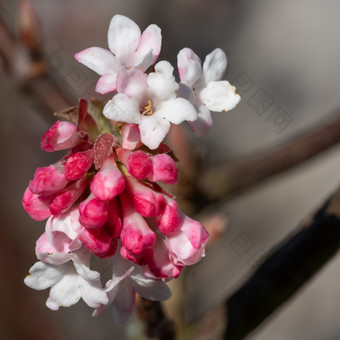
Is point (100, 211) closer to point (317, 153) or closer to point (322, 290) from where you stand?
point (317, 153)

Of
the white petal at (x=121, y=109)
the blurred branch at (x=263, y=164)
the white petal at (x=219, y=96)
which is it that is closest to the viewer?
the white petal at (x=121, y=109)

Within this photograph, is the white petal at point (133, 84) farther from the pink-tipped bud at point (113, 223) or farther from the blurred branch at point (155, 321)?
the blurred branch at point (155, 321)

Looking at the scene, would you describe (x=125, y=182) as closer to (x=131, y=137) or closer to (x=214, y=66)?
(x=131, y=137)

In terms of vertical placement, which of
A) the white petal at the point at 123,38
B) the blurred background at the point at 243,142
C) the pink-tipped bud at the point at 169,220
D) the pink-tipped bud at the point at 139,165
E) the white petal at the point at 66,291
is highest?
the white petal at the point at 123,38

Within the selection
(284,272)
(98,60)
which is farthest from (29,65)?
(284,272)

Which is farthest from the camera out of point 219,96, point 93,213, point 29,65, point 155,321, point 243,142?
point 243,142

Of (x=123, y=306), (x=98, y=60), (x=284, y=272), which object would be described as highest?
(x=98, y=60)

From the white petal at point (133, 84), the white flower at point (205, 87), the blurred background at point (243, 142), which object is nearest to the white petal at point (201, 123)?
the white flower at point (205, 87)
